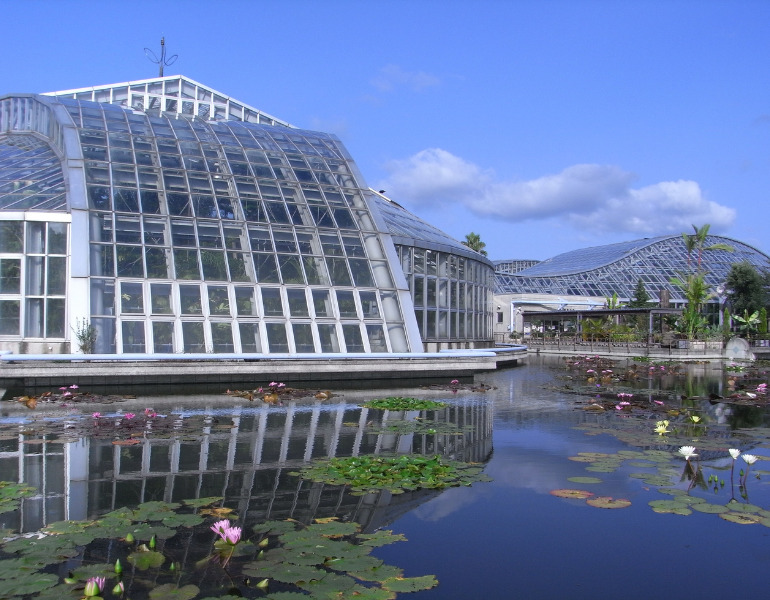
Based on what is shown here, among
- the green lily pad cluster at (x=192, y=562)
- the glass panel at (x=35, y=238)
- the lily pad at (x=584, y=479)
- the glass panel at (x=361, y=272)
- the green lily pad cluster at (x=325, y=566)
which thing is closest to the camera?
the green lily pad cluster at (x=192, y=562)

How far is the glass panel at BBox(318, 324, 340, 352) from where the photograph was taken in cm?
2567

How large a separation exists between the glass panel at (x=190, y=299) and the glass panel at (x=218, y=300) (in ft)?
1.33

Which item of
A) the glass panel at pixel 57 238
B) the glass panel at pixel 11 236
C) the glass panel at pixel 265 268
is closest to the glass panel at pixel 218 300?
the glass panel at pixel 265 268

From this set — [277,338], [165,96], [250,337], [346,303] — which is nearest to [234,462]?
[250,337]

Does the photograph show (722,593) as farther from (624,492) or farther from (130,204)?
(130,204)

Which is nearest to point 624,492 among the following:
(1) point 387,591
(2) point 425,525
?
(2) point 425,525

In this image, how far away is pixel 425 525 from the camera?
856cm

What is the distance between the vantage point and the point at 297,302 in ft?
85.8

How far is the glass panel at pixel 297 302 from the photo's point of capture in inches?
1017

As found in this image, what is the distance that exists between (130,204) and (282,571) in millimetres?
21816

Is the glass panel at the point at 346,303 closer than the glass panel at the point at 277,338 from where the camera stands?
No

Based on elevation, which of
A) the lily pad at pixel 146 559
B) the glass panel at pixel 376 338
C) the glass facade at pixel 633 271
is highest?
the glass facade at pixel 633 271

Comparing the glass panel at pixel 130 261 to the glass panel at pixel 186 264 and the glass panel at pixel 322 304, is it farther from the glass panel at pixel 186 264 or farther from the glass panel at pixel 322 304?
the glass panel at pixel 322 304

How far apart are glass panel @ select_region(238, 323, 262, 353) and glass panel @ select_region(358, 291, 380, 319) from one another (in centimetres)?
442
